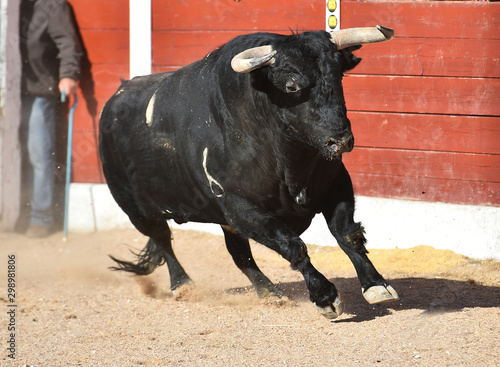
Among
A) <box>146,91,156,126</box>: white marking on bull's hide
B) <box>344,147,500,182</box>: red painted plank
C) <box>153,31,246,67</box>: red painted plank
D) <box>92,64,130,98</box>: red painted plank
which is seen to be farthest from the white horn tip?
<box>92,64,130,98</box>: red painted plank

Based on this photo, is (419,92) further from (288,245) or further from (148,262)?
(288,245)

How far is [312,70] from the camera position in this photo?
12.2ft

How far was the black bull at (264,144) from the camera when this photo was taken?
3734mm

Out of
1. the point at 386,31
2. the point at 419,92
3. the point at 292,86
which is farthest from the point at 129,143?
the point at 419,92

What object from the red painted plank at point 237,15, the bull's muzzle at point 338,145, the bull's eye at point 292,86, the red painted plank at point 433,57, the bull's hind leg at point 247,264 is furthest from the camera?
the red painted plank at point 237,15

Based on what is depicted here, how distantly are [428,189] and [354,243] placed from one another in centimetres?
223

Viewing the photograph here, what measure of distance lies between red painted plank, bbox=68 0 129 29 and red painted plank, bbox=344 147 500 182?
2.53 metres

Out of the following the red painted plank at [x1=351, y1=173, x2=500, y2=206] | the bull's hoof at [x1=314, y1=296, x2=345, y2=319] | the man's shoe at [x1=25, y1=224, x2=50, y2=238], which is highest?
the bull's hoof at [x1=314, y1=296, x2=345, y2=319]

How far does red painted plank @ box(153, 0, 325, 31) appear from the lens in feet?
20.9

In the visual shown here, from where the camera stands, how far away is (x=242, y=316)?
179 inches

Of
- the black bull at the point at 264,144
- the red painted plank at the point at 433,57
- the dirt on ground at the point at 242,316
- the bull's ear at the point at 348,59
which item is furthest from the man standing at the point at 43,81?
the bull's ear at the point at 348,59

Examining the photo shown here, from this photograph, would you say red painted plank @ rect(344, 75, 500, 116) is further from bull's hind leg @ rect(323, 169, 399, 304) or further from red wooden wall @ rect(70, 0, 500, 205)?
bull's hind leg @ rect(323, 169, 399, 304)

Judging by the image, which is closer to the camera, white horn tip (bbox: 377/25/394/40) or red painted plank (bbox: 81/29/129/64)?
white horn tip (bbox: 377/25/394/40)

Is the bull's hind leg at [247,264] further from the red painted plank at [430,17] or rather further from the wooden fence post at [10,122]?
the wooden fence post at [10,122]
